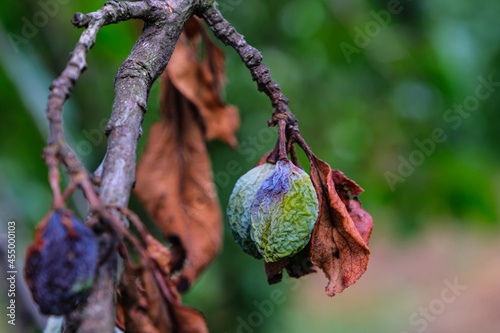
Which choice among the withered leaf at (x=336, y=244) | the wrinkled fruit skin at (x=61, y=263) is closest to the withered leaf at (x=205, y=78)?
the withered leaf at (x=336, y=244)

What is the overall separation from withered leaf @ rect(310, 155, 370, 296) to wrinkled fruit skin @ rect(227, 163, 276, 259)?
0.10 m

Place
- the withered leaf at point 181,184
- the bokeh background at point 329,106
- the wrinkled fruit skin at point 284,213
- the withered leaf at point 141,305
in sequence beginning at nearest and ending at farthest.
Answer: the withered leaf at point 141,305, the wrinkled fruit skin at point 284,213, the withered leaf at point 181,184, the bokeh background at point 329,106

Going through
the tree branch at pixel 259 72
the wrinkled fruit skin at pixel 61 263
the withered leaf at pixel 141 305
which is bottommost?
the withered leaf at pixel 141 305

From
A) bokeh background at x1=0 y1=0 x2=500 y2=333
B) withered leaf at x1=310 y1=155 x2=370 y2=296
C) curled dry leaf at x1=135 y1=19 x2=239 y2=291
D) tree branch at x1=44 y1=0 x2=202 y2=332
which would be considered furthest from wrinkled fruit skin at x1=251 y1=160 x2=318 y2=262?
bokeh background at x1=0 y1=0 x2=500 y2=333

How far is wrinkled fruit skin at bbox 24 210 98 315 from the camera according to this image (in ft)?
1.86

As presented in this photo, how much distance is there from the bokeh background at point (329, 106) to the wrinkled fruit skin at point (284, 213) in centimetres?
103

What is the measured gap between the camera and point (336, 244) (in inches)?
34.0

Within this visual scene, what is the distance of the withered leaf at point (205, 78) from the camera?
139cm

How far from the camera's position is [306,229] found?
2.81 feet

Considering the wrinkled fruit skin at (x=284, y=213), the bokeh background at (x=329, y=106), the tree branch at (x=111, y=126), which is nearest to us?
the tree branch at (x=111, y=126)

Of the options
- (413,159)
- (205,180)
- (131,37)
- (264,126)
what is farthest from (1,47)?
(413,159)

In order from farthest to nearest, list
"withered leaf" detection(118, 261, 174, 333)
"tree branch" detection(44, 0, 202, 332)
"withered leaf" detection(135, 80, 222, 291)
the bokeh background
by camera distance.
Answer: the bokeh background < "withered leaf" detection(135, 80, 222, 291) < "withered leaf" detection(118, 261, 174, 333) < "tree branch" detection(44, 0, 202, 332)

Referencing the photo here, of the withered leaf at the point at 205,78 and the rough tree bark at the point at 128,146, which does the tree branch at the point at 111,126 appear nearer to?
the rough tree bark at the point at 128,146

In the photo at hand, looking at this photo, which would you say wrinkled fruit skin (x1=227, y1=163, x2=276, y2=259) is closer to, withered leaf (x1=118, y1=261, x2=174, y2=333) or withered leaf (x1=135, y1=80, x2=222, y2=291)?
withered leaf (x1=118, y1=261, x2=174, y2=333)
